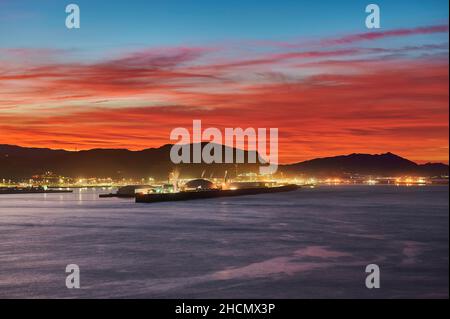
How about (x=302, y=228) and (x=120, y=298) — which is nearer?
(x=120, y=298)

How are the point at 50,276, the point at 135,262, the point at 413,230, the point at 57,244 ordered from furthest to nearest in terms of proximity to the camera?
the point at 413,230, the point at 57,244, the point at 135,262, the point at 50,276

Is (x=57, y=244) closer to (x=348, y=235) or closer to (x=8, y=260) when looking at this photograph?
(x=8, y=260)

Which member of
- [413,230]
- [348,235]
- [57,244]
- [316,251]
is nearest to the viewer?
[316,251]

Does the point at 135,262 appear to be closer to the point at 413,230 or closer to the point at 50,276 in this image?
the point at 50,276

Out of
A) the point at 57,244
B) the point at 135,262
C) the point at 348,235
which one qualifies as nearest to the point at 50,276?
the point at 135,262
